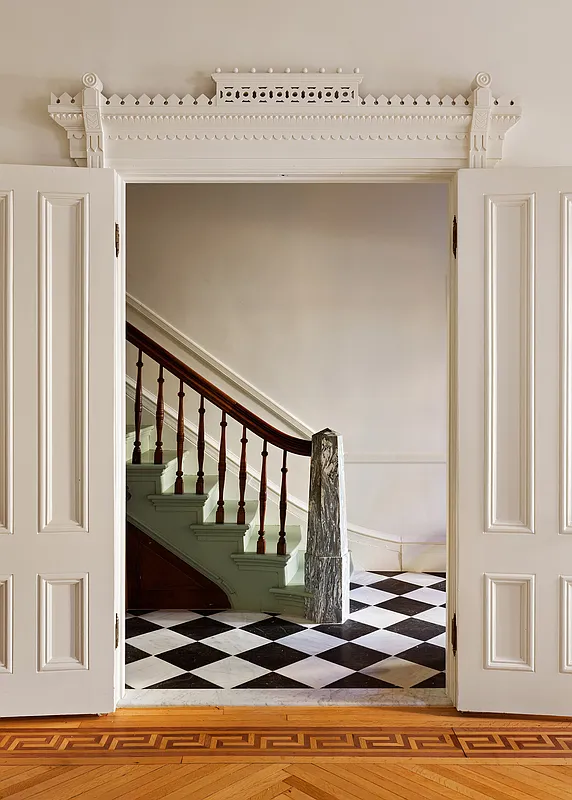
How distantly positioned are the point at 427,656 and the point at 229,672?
3.37 ft

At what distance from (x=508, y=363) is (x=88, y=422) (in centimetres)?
171

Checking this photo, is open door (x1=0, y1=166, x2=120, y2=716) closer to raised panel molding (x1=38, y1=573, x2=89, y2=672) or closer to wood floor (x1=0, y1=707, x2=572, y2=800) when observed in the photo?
raised panel molding (x1=38, y1=573, x2=89, y2=672)

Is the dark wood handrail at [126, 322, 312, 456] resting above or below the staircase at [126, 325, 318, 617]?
above

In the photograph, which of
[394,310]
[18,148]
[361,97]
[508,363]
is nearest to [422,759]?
[508,363]

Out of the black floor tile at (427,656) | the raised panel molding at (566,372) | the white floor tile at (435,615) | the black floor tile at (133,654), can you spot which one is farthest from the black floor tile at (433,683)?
the black floor tile at (133,654)

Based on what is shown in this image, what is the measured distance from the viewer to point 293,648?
4012 mm

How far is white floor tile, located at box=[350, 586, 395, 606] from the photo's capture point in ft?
16.1

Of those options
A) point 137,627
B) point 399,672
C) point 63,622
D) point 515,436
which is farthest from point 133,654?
point 515,436

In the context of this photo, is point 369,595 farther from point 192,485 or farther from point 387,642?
point 192,485

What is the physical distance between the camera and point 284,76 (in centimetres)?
301

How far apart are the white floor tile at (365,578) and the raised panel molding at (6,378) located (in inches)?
117

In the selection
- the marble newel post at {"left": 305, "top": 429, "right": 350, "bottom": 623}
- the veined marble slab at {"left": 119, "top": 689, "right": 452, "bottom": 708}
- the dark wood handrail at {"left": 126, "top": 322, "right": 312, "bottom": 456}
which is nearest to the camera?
the veined marble slab at {"left": 119, "top": 689, "right": 452, "bottom": 708}

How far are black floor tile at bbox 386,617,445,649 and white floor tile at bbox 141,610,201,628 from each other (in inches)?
47.8

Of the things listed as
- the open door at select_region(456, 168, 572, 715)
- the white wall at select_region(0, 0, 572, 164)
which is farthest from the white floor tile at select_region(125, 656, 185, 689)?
the white wall at select_region(0, 0, 572, 164)
